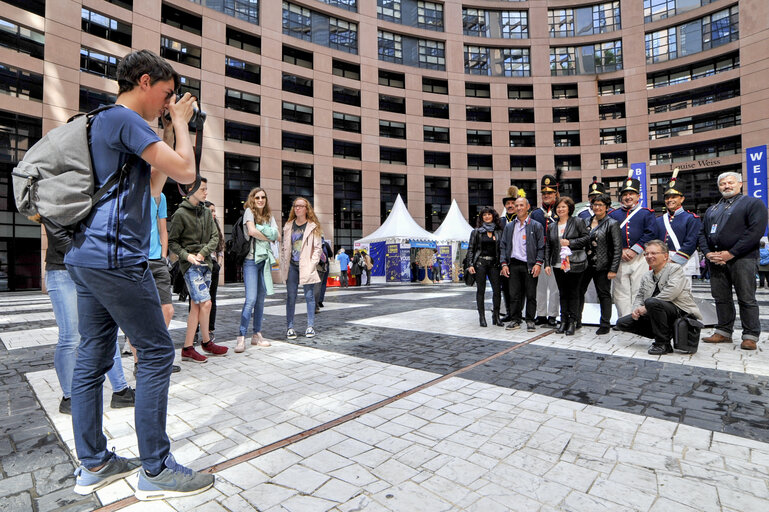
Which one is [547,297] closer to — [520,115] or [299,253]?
[299,253]

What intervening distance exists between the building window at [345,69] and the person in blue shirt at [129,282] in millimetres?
30273

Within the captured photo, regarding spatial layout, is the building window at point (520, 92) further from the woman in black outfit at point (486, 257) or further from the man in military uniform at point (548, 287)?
the woman in black outfit at point (486, 257)

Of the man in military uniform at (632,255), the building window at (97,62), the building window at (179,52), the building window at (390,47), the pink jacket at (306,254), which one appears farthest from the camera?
the building window at (390,47)

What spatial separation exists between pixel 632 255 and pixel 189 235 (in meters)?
5.92

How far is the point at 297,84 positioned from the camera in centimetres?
2772

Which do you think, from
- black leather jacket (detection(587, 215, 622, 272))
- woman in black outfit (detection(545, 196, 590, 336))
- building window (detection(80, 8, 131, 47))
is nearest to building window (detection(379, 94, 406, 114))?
building window (detection(80, 8, 131, 47))

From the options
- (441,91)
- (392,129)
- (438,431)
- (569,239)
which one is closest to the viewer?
(438,431)

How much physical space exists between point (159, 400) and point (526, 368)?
3.21 metres

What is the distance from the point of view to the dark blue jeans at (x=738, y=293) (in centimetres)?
454

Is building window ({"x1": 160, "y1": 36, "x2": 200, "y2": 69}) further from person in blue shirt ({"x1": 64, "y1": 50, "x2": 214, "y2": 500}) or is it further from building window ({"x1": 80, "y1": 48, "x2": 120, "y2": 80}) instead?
person in blue shirt ({"x1": 64, "y1": 50, "x2": 214, "y2": 500})

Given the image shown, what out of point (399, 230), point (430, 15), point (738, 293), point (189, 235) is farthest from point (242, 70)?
point (738, 293)

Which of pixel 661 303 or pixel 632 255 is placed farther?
pixel 632 255

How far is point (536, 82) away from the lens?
110 ft

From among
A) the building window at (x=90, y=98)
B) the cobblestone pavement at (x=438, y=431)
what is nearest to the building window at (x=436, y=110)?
the building window at (x=90, y=98)
